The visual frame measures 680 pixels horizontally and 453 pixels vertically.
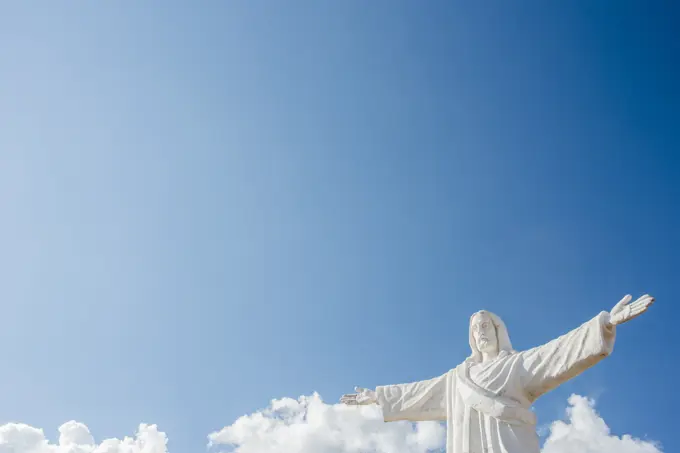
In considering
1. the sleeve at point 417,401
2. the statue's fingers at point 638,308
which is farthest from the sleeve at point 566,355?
the sleeve at point 417,401

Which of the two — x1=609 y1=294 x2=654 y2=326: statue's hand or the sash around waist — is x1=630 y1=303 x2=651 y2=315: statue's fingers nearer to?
x1=609 y1=294 x2=654 y2=326: statue's hand

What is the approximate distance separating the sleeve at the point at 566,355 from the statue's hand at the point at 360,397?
357 cm

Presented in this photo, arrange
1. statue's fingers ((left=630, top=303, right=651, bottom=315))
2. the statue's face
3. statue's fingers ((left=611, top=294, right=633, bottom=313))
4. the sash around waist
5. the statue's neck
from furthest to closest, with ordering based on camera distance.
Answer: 1. the statue's face
2. the statue's neck
3. the sash around waist
4. statue's fingers ((left=611, top=294, right=633, bottom=313))
5. statue's fingers ((left=630, top=303, right=651, bottom=315))

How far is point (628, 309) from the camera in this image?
10398 mm

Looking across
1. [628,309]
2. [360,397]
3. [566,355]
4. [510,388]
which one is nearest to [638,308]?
[628,309]

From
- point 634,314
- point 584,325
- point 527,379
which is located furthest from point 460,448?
point 634,314

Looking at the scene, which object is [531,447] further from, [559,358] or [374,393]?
[374,393]

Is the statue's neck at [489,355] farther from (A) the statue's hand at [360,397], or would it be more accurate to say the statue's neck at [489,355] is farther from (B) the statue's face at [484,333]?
(A) the statue's hand at [360,397]

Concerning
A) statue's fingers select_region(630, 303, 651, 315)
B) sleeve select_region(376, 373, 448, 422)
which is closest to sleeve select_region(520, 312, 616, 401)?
statue's fingers select_region(630, 303, 651, 315)

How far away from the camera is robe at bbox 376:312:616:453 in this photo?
1109cm

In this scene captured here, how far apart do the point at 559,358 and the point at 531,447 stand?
5.75 ft

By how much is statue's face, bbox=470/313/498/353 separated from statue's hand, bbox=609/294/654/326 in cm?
293

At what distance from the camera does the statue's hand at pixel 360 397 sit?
45.0 ft

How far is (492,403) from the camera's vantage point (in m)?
11.6
